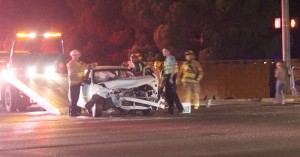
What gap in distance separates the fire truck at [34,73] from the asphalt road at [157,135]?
1760mm

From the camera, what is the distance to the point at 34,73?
23719mm

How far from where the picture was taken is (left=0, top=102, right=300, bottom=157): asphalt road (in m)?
11.8

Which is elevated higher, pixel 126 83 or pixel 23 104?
pixel 126 83

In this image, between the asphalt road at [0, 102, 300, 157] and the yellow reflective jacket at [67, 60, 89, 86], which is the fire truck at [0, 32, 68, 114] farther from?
the asphalt road at [0, 102, 300, 157]

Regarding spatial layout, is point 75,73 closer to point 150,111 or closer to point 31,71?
point 150,111

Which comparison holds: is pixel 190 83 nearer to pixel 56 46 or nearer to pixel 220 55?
pixel 56 46

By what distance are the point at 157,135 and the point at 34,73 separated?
10.5 meters

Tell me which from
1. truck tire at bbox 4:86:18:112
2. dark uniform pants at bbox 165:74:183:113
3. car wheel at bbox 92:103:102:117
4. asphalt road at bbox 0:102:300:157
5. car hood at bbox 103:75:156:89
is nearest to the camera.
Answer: asphalt road at bbox 0:102:300:157

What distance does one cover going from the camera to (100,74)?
2033cm

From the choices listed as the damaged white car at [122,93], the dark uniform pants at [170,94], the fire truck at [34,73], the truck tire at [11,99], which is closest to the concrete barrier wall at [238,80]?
the fire truck at [34,73]

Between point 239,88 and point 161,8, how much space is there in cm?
1062

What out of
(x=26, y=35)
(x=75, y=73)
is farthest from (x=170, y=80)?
(x=26, y=35)

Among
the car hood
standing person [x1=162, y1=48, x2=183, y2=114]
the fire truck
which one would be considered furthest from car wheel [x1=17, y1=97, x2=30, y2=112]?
standing person [x1=162, y1=48, x2=183, y2=114]

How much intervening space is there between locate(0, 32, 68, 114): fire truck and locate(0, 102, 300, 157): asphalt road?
176 cm
